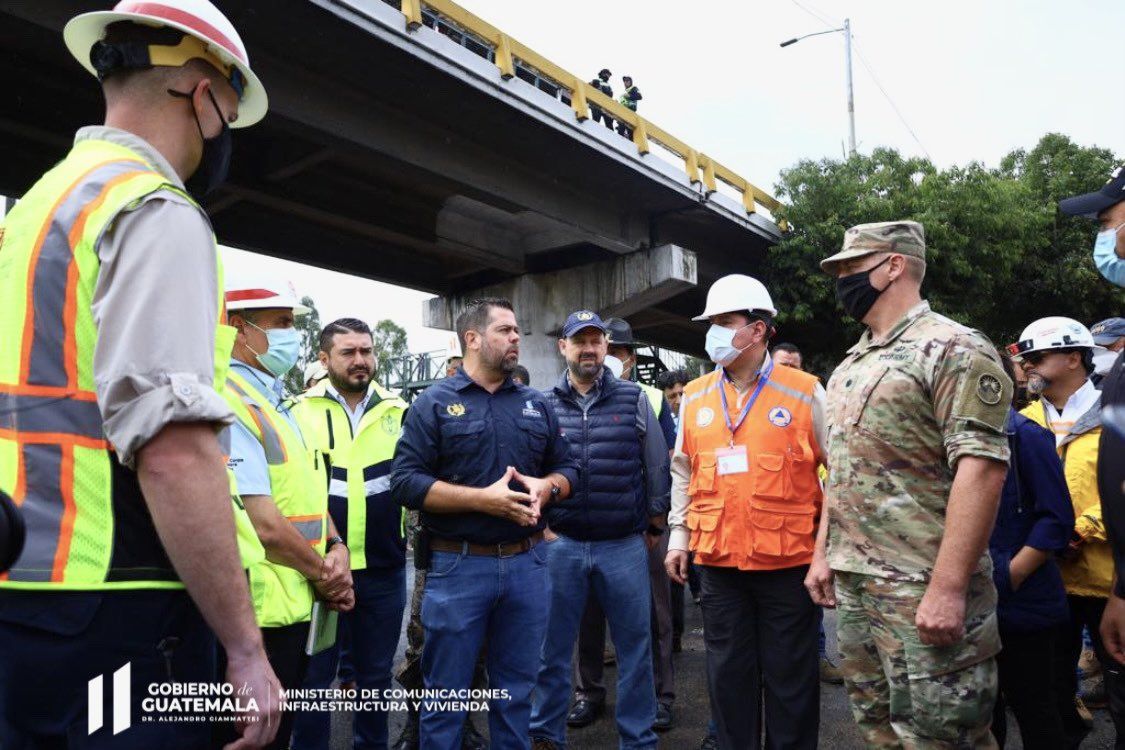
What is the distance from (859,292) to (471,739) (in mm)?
3335

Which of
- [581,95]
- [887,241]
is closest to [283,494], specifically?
[887,241]

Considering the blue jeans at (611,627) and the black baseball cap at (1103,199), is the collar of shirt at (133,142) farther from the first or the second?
the blue jeans at (611,627)

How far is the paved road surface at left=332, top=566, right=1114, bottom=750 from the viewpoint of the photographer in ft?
14.4

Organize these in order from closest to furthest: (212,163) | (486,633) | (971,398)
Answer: (212,163)
(971,398)
(486,633)

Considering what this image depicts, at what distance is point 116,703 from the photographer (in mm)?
1331

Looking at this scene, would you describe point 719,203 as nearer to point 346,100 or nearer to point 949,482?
point 346,100

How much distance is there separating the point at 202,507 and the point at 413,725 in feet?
12.0

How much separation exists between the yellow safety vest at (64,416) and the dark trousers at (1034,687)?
3279 mm

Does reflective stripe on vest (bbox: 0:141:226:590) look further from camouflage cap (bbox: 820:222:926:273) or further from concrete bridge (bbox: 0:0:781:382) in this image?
concrete bridge (bbox: 0:0:781:382)

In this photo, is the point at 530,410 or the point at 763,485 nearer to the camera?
the point at 763,485

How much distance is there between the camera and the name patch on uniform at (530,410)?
384 centimetres

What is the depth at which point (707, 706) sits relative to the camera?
501cm

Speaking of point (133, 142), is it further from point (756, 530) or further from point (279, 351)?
point (756, 530)

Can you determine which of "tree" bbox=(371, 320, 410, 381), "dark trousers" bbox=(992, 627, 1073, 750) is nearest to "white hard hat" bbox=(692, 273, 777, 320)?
"dark trousers" bbox=(992, 627, 1073, 750)
